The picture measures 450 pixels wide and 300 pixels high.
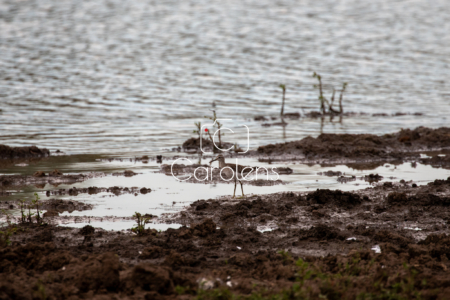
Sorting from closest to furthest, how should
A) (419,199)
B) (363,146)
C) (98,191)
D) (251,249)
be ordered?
(251,249) < (419,199) < (98,191) < (363,146)

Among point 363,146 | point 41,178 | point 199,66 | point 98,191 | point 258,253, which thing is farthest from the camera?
point 199,66

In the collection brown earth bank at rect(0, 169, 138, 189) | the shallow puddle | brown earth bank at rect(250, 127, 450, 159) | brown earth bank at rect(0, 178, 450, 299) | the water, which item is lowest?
brown earth bank at rect(0, 178, 450, 299)

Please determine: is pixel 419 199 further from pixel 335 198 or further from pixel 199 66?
pixel 199 66

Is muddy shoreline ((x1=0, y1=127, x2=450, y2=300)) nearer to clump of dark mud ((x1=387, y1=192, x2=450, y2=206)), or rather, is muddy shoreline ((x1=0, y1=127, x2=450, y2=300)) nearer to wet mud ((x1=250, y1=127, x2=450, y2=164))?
clump of dark mud ((x1=387, y1=192, x2=450, y2=206))

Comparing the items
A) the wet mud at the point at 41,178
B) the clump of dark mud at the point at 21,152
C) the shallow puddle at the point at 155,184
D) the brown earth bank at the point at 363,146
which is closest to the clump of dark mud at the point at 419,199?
the shallow puddle at the point at 155,184

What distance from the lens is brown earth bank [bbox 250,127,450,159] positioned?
1455 centimetres

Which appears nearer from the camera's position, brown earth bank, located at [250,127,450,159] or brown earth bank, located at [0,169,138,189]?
brown earth bank, located at [0,169,138,189]

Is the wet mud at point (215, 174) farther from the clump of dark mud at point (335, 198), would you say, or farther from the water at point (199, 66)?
the water at point (199, 66)

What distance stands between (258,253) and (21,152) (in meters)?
9.86

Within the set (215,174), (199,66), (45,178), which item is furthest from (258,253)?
(199,66)

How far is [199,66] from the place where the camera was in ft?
108

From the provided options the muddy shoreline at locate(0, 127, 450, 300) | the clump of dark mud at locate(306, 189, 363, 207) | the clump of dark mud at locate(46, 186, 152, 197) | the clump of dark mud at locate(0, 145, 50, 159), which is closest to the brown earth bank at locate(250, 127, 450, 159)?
the muddy shoreline at locate(0, 127, 450, 300)

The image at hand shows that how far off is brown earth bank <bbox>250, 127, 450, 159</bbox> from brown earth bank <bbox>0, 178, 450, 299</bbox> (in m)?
4.38

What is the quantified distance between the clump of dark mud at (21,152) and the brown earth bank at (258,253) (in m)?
7.03
